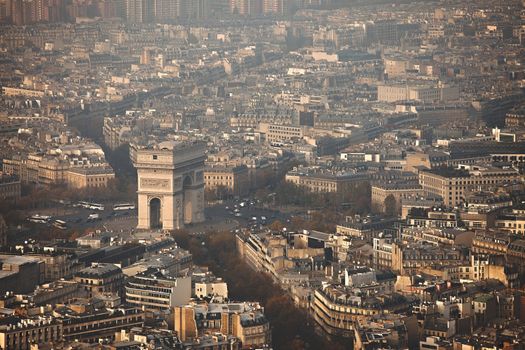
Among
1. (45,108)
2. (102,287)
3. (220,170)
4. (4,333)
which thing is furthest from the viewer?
(45,108)

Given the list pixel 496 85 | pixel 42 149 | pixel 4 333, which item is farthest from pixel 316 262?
pixel 496 85

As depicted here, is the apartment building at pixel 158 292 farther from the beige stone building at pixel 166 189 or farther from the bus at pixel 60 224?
the beige stone building at pixel 166 189

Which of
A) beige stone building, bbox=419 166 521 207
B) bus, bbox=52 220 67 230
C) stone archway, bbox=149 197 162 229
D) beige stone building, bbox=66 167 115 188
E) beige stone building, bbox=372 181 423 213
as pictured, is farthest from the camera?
beige stone building, bbox=66 167 115 188

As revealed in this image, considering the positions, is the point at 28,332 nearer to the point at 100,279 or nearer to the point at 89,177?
the point at 100,279

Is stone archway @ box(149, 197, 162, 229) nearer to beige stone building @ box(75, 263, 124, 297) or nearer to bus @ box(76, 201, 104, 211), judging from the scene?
bus @ box(76, 201, 104, 211)

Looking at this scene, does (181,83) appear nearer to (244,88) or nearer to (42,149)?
(244,88)

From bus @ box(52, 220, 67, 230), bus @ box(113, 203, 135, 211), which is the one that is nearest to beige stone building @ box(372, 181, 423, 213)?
bus @ box(113, 203, 135, 211)

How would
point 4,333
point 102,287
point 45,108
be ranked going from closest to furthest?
point 4,333 → point 102,287 → point 45,108
